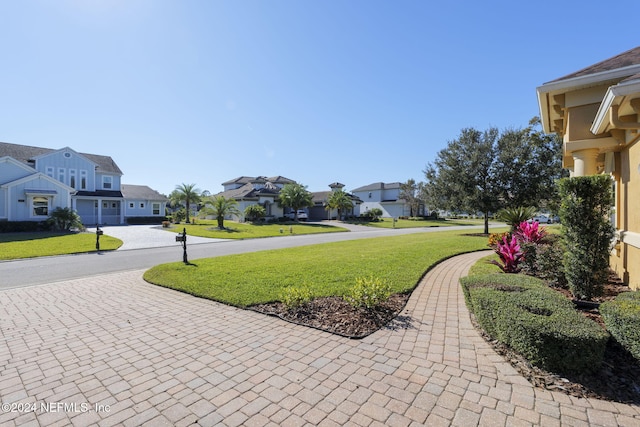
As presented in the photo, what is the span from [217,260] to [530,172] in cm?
2041

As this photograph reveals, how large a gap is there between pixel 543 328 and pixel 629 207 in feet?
15.6

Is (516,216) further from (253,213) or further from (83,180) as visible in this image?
(83,180)

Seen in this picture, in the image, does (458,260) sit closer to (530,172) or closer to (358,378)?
(358,378)

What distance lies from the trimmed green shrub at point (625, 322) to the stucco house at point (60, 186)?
34312 millimetres

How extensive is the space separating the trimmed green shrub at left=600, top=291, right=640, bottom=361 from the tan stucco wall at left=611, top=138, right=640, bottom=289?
2.48 meters

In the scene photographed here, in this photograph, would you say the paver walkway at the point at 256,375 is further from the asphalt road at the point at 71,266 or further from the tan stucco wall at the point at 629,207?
the asphalt road at the point at 71,266

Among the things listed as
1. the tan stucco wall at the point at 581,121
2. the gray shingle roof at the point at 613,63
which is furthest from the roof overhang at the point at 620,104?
the gray shingle roof at the point at 613,63

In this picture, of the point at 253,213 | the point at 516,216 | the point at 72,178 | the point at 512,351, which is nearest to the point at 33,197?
the point at 72,178

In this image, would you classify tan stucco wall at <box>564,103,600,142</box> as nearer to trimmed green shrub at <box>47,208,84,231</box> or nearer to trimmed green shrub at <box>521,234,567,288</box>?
trimmed green shrub at <box>521,234,567,288</box>

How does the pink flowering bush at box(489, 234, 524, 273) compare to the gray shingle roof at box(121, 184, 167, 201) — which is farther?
the gray shingle roof at box(121, 184, 167, 201)

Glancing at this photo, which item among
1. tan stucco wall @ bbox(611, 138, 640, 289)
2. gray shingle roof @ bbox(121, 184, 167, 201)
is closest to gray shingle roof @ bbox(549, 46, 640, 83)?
tan stucco wall @ bbox(611, 138, 640, 289)

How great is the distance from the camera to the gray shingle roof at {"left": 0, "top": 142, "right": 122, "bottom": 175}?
2916cm

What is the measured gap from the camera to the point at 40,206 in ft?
84.1

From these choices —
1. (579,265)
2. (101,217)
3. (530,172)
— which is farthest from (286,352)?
(101,217)
